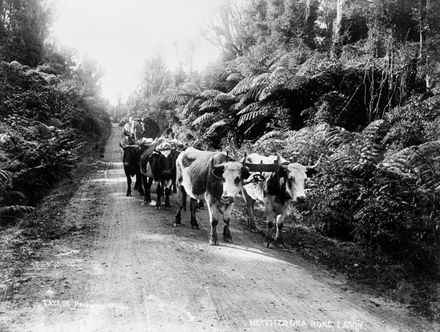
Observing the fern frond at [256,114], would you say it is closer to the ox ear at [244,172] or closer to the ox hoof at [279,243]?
the ox hoof at [279,243]

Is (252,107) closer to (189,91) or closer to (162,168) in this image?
(189,91)

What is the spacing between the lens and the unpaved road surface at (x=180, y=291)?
3.99 metres

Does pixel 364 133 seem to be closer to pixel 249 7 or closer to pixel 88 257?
pixel 88 257

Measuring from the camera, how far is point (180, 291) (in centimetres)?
477

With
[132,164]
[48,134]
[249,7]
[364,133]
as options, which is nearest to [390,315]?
[364,133]

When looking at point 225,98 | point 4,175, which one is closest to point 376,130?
point 225,98

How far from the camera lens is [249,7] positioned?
78.1ft

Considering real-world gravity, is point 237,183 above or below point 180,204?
above

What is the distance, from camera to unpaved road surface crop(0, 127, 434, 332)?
3988 millimetres

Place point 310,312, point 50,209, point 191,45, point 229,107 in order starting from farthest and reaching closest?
1. point 191,45
2. point 229,107
3. point 50,209
4. point 310,312

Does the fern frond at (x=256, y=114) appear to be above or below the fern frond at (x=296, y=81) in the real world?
below

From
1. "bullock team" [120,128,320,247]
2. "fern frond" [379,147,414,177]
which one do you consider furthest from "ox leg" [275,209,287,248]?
"fern frond" [379,147,414,177]

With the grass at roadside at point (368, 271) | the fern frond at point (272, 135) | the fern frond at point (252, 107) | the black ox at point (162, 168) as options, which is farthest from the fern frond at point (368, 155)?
the fern frond at point (252, 107)

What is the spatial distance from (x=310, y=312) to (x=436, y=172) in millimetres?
3777
